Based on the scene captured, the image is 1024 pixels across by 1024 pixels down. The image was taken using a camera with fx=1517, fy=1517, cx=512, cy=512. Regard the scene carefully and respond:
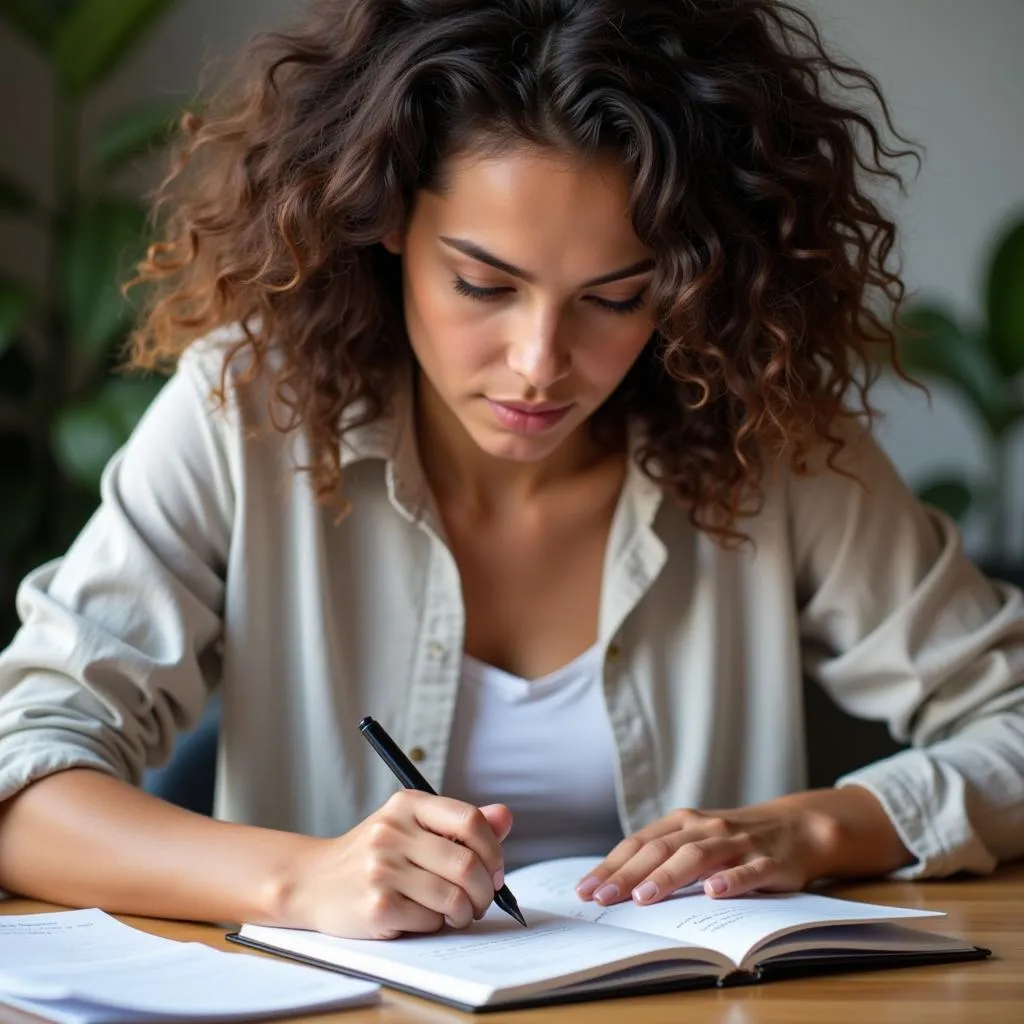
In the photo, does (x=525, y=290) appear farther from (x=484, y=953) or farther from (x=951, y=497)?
(x=951, y=497)

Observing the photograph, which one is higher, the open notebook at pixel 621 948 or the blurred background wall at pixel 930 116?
the blurred background wall at pixel 930 116

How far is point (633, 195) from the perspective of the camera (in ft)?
4.36

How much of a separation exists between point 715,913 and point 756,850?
0.15 m

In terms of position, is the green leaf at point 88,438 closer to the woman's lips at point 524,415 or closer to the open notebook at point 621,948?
the woman's lips at point 524,415

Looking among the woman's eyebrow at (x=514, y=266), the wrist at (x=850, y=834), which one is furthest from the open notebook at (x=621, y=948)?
the woman's eyebrow at (x=514, y=266)

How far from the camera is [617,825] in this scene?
1.63 m

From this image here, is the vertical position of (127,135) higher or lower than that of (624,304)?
higher

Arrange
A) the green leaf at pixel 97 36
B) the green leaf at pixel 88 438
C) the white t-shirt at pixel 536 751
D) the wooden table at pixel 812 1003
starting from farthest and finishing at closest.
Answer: the green leaf at pixel 97 36, the green leaf at pixel 88 438, the white t-shirt at pixel 536 751, the wooden table at pixel 812 1003

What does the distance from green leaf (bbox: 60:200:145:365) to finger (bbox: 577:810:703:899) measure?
60.5 inches

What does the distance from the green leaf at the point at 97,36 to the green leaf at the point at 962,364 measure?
1486mm

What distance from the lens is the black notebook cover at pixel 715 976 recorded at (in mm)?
941

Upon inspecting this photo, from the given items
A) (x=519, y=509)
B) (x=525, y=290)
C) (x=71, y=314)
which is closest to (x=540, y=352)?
(x=525, y=290)

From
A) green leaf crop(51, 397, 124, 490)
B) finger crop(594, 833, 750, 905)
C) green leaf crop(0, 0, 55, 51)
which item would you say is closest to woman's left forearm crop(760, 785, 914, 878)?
finger crop(594, 833, 750, 905)

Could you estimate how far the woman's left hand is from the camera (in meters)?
1.22
